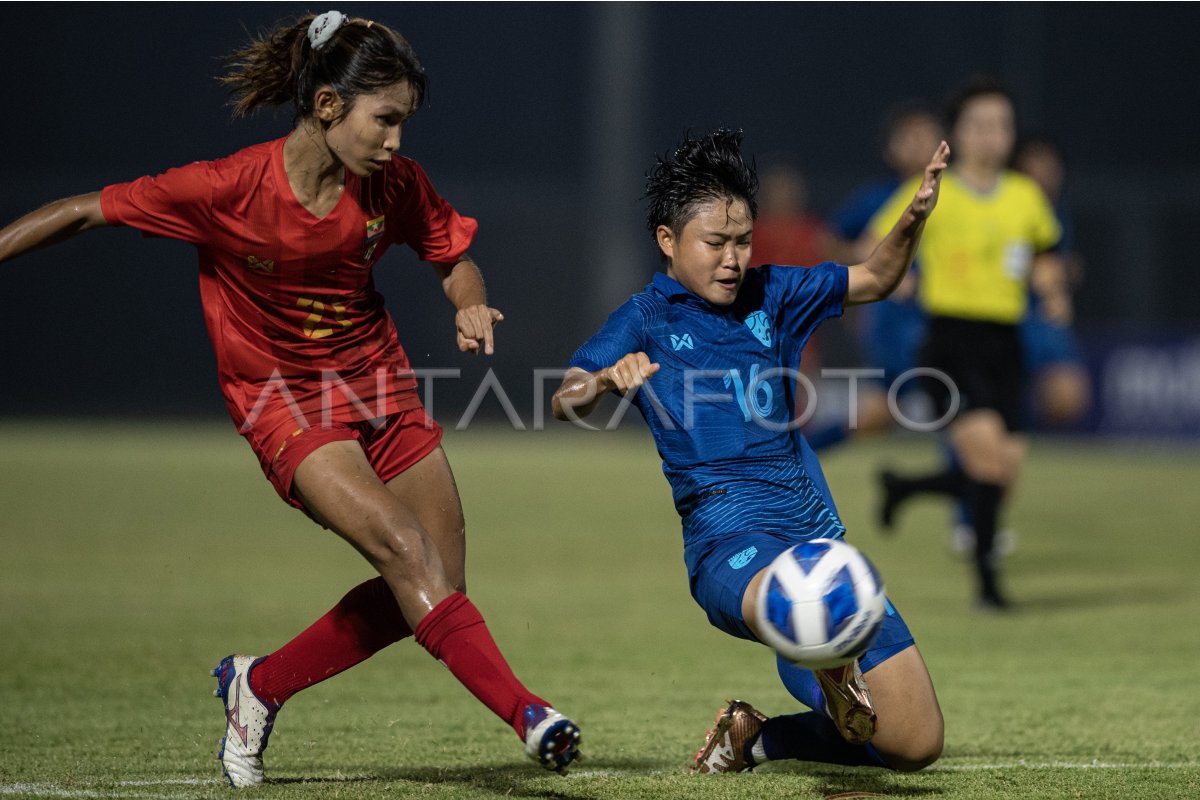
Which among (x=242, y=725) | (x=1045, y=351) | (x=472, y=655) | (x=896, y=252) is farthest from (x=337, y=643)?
(x=1045, y=351)

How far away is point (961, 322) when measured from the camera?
820 cm

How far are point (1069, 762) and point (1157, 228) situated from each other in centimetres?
1802

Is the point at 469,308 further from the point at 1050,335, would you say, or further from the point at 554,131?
the point at 554,131

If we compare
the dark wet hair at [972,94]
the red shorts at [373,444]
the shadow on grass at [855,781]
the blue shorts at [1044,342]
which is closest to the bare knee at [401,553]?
the red shorts at [373,444]

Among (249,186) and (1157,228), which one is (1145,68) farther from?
(249,186)

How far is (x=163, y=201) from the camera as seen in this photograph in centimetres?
423

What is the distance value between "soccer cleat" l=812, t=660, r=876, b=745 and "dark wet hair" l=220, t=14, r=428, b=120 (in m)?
1.79

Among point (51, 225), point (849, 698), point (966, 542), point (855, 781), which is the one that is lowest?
point (966, 542)

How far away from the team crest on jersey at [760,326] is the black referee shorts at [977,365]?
3.76m

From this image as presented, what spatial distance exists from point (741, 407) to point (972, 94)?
404 cm

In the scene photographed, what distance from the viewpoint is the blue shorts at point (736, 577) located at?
402cm

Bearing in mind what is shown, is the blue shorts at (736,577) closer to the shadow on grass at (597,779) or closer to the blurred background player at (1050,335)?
the shadow on grass at (597,779)

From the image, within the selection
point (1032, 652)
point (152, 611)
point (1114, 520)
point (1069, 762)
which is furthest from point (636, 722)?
point (1114, 520)

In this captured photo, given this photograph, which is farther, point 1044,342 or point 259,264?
point 1044,342
